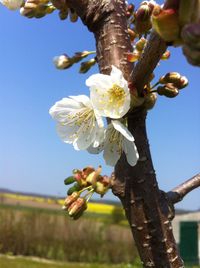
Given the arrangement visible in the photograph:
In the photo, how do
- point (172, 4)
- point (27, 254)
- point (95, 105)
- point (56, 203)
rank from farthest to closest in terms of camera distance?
point (56, 203) < point (27, 254) < point (95, 105) < point (172, 4)

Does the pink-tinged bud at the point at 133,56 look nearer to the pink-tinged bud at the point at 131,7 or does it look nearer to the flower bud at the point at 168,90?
the flower bud at the point at 168,90

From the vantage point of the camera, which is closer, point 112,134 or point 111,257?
point 112,134

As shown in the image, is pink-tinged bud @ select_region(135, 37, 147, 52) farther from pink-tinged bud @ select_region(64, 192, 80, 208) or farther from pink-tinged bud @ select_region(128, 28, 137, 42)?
pink-tinged bud @ select_region(64, 192, 80, 208)

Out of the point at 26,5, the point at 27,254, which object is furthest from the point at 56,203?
the point at 26,5

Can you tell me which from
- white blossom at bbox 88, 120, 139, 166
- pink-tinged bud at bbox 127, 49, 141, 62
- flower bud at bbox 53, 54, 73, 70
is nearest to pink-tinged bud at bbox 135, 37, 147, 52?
pink-tinged bud at bbox 127, 49, 141, 62

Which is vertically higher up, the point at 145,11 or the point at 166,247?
the point at 145,11

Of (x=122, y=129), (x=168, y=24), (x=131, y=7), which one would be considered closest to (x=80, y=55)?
(x=131, y=7)

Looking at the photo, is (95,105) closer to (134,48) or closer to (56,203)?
(134,48)

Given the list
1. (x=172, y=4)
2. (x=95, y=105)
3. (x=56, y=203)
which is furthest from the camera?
(x=56, y=203)
